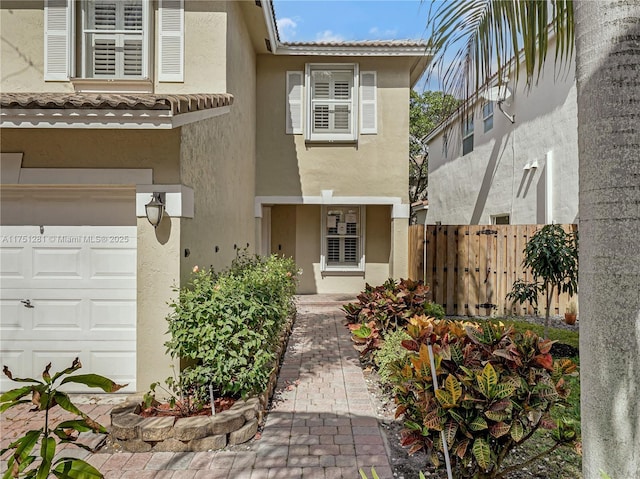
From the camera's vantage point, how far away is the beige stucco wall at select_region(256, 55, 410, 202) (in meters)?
11.6

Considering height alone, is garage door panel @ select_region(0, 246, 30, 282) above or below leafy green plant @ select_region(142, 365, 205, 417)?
above

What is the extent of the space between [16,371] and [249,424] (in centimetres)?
383

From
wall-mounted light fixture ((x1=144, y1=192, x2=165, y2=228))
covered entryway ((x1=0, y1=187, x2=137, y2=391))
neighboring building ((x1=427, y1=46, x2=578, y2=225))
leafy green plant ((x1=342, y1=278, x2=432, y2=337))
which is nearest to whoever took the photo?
wall-mounted light fixture ((x1=144, y1=192, x2=165, y2=228))

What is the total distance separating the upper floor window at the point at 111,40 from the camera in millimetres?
6492

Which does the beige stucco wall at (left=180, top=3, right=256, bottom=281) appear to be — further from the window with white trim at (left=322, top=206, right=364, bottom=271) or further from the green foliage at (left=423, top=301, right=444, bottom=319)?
the green foliage at (left=423, top=301, right=444, bottom=319)

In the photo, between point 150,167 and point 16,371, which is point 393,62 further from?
point 16,371

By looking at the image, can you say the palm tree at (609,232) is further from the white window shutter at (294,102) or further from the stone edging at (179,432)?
the white window shutter at (294,102)

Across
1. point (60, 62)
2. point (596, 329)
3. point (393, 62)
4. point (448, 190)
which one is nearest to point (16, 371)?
point (60, 62)

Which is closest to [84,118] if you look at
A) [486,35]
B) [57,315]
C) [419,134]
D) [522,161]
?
[57,315]

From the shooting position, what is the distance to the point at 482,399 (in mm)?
3145

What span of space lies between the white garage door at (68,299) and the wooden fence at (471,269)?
769 cm

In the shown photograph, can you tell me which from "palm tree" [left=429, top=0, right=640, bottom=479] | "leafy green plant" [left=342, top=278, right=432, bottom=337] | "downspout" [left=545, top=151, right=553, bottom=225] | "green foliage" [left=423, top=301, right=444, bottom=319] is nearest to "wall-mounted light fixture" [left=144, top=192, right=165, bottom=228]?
"leafy green plant" [left=342, top=278, right=432, bottom=337]

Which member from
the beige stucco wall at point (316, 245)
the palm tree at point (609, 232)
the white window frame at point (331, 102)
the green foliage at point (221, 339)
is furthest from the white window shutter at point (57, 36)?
the beige stucco wall at point (316, 245)

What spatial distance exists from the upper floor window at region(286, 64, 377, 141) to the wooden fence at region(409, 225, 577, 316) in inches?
153
